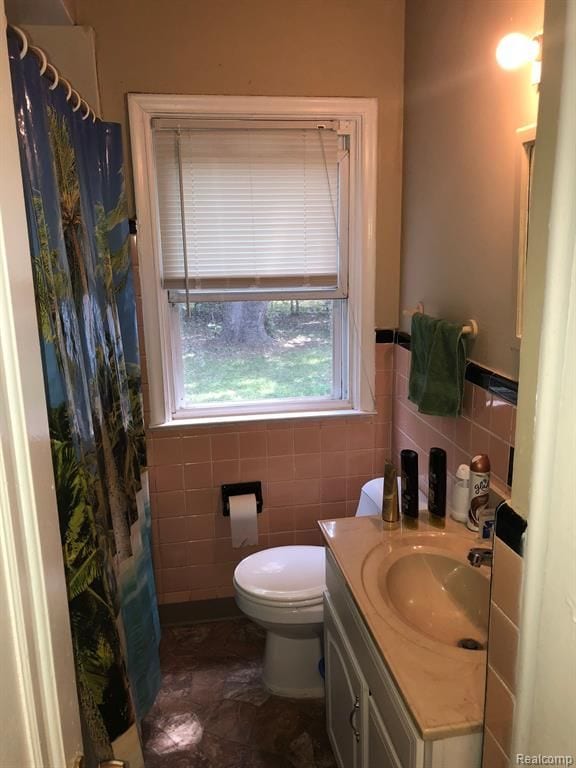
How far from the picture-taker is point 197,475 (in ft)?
7.97

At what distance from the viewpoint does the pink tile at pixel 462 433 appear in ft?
5.95

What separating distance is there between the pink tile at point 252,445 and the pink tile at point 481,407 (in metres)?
0.96

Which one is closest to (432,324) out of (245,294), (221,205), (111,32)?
(245,294)

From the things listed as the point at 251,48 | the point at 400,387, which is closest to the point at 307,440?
the point at 400,387

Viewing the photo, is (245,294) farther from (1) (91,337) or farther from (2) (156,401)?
(1) (91,337)

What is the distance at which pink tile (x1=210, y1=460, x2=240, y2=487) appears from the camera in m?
2.44

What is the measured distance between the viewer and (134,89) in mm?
2109

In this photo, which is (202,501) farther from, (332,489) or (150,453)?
(332,489)

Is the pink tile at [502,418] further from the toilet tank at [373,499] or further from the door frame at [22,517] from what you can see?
the door frame at [22,517]

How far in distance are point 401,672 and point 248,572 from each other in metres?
1.00

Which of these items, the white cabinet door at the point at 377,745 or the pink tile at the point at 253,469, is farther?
the pink tile at the point at 253,469

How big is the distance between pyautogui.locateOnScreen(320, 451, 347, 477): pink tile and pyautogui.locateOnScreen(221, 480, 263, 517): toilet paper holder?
29cm

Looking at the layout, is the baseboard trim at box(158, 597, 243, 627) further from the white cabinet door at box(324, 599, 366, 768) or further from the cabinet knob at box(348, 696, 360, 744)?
the cabinet knob at box(348, 696, 360, 744)

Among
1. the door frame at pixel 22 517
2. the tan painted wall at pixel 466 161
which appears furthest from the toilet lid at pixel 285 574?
the door frame at pixel 22 517
